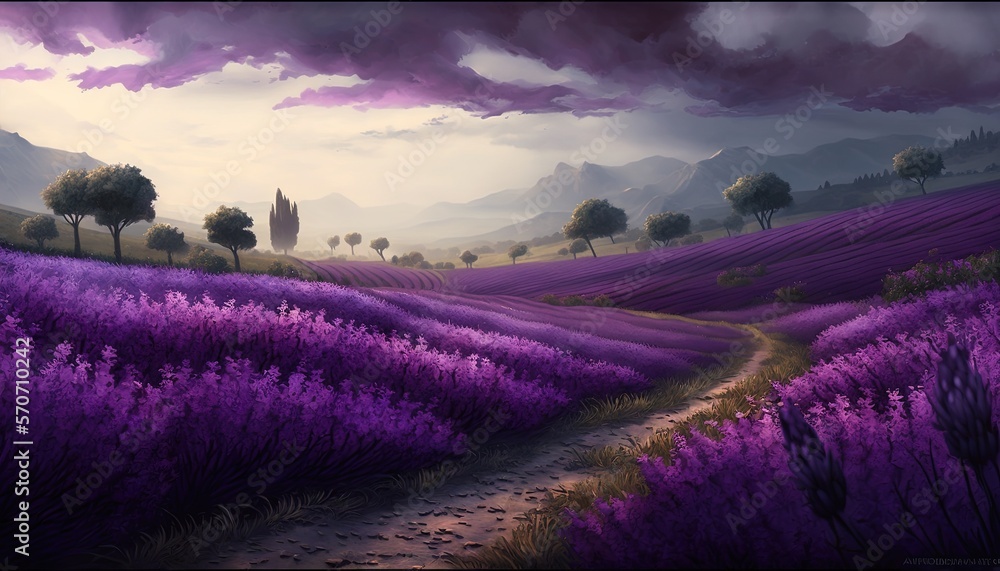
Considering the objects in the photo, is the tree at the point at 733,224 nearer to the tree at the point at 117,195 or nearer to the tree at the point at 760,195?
the tree at the point at 760,195

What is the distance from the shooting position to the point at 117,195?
58.0ft

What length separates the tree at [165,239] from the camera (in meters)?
26.9

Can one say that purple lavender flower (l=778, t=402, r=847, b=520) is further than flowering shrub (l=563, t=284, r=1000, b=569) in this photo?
No

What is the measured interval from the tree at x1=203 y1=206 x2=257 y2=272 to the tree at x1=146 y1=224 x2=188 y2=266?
1555mm

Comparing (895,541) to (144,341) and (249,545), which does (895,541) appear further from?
(144,341)

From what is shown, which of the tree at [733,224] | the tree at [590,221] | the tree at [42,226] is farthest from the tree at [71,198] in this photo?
the tree at [733,224]

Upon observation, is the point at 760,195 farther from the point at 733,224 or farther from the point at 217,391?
the point at 733,224

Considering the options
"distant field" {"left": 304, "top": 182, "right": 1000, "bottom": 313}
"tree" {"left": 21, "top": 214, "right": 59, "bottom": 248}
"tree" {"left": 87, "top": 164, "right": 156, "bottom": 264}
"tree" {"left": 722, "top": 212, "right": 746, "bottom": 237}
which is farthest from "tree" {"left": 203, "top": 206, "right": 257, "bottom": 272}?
"tree" {"left": 722, "top": 212, "right": 746, "bottom": 237}

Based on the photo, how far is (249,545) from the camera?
344 centimetres

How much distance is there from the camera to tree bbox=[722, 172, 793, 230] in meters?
25.2

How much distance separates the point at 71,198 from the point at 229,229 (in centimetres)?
1222

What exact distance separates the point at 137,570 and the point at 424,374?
3463 millimetres

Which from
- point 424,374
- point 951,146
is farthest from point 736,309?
point 424,374

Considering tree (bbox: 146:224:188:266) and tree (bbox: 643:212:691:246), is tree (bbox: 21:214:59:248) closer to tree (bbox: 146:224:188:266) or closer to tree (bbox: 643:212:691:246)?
tree (bbox: 146:224:188:266)
